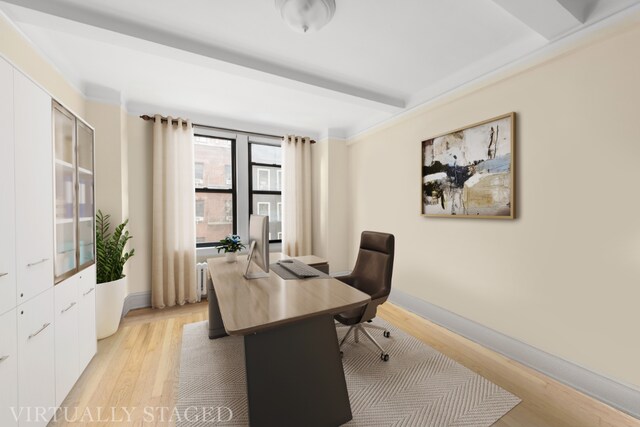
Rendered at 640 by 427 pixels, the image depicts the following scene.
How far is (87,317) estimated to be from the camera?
2.03 m

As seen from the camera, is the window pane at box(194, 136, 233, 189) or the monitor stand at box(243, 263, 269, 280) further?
the window pane at box(194, 136, 233, 189)

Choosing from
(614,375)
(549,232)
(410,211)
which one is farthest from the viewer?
(410,211)

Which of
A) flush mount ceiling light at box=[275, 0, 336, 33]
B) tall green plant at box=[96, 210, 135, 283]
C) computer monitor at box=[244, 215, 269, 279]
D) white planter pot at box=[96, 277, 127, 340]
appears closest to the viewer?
flush mount ceiling light at box=[275, 0, 336, 33]

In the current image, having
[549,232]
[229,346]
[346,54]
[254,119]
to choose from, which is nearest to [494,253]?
[549,232]

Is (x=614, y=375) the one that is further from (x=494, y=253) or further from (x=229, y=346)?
(x=229, y=346)

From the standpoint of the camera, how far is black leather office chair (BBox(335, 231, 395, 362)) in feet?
6.96

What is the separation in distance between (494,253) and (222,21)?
2951mm

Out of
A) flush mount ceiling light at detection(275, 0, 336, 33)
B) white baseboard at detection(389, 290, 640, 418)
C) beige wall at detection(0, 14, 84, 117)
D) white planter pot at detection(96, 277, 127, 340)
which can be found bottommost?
white baseboard at detection(389, 290, 640, 418)

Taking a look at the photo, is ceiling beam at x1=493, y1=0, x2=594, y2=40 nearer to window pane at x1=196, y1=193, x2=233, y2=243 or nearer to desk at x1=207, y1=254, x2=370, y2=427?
desk at x1=207, y1=254, x2=370, y2=427

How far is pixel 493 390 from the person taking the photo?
1814mm

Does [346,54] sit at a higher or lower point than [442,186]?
higher

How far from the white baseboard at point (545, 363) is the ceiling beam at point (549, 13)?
2426 millimetres

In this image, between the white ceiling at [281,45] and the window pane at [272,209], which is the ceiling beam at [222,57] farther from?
the window pane at [272,209]

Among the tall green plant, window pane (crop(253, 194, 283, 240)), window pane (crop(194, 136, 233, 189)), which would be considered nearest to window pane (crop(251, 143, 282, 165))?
window pane (crop(194, 136, 233, 189))
